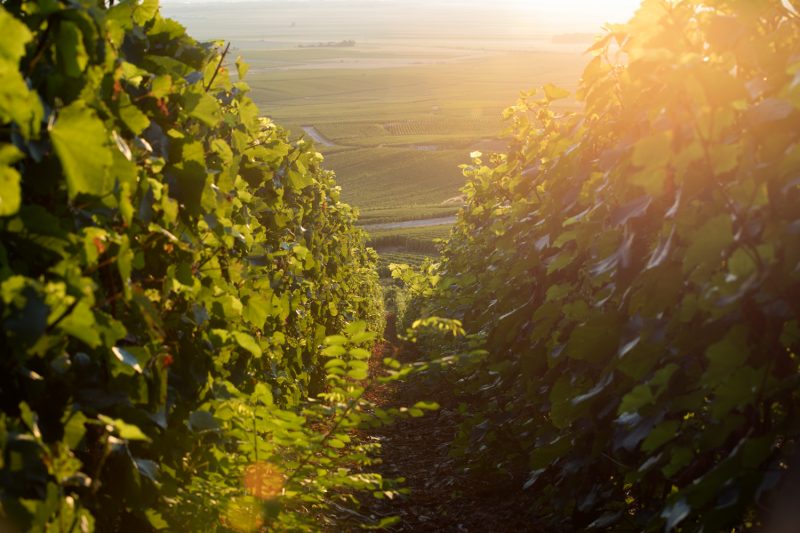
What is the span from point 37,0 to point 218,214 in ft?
4.14

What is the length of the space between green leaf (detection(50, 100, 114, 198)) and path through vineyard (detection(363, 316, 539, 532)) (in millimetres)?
1780

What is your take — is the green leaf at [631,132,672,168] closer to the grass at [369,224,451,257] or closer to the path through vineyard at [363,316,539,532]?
the path through vineyard at [363,316,539,532]

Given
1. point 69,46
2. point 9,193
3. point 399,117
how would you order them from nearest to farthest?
point 9,193
point 69,46
point 399,117

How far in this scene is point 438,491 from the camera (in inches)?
223

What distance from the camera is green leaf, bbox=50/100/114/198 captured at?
1792mm

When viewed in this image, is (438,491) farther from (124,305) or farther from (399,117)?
(399,117)

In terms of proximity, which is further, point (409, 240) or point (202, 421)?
point (409, 240)

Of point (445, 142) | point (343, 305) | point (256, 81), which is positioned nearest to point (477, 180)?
point (343, 305)

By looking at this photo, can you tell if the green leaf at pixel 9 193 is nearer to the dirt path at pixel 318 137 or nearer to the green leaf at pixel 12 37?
the green leaf at pixel 12 37

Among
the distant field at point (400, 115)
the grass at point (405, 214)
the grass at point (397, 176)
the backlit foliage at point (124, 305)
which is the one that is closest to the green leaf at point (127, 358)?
the backlit foliage at point (124, 305)

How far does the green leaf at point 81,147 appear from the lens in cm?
179

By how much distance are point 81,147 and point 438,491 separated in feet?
14.3

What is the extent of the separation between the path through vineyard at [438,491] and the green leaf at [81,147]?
178 cm

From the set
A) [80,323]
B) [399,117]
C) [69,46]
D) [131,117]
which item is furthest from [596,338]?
[399,117]
